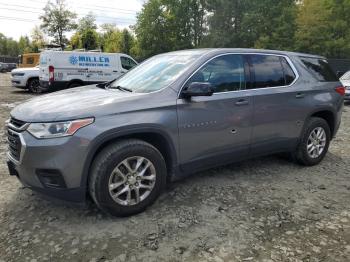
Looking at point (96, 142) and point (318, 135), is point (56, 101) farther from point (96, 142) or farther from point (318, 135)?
point (318, 135)

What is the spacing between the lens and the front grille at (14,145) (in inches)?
129

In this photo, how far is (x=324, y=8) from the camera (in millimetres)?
33656

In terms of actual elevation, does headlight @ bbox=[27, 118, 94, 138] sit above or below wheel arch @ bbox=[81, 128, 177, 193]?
above

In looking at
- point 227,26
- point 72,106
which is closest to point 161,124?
point 72,106

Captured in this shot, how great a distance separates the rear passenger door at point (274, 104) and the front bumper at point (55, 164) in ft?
7.37

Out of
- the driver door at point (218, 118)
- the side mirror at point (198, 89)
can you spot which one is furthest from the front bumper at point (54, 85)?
the side mirror at point (198, 89)

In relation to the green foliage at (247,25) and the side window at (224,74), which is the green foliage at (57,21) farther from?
the side window at (224,74)

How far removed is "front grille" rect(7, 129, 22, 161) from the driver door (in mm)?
1585

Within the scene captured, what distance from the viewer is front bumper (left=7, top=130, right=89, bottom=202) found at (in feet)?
10.1

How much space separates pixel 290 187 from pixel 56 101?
9.85 feet

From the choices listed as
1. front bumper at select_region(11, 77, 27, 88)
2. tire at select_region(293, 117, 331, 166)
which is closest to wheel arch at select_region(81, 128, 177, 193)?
tire at select_region(293, 117, 331, 166)

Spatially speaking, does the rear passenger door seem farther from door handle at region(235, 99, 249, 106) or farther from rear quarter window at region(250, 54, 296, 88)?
door handle at region(235, 99, 249, 106)

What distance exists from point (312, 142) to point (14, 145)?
406 centimetres

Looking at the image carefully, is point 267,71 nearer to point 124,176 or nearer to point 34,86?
point 124,176
